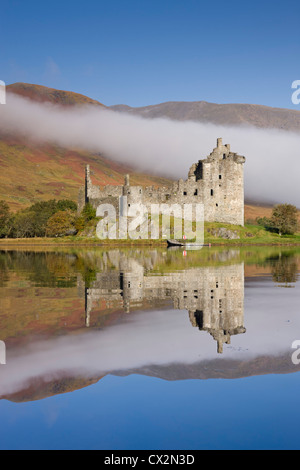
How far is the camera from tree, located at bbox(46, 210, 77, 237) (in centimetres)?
7275

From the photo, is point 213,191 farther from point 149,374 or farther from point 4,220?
point 149,374

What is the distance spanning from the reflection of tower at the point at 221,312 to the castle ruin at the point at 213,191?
49966 mm

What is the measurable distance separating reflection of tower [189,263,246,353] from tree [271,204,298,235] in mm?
55105

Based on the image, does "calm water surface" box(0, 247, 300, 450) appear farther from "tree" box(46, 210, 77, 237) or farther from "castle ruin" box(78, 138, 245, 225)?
"tree" box(46, 210, 77, 237)

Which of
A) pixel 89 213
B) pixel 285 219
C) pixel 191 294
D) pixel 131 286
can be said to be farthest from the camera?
pixel 285 219

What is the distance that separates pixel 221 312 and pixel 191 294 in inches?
141

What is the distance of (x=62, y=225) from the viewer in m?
72.8

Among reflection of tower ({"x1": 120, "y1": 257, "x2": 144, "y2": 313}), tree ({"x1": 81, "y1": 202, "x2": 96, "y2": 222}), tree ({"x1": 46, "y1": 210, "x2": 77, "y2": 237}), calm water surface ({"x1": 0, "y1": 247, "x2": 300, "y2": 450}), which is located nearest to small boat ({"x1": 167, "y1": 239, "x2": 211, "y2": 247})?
tree ({"x1": 81, "y1": 202, "x2": 96, "y2": 222})

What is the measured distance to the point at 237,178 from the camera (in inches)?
2682

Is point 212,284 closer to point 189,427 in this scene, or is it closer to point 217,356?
point 217,356

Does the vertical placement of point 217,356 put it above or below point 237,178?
below

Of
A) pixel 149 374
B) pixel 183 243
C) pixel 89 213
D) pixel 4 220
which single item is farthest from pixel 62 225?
pixel 149 374
